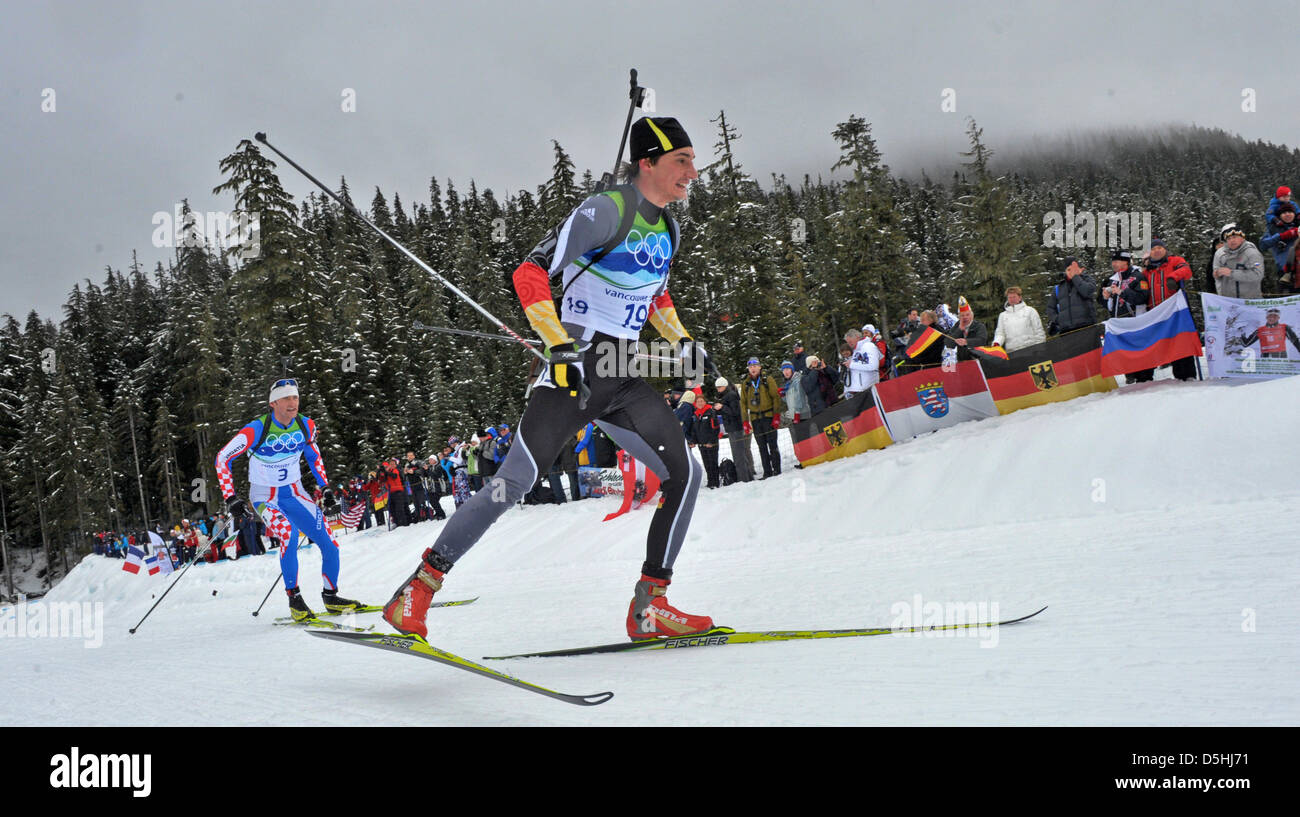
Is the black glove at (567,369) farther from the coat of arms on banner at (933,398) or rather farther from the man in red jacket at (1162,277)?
the man in red jacket at (1162,277)

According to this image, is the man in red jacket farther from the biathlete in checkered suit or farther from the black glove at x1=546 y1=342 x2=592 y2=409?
the biathlete in checkered suit

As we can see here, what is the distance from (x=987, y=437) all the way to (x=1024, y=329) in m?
3.11

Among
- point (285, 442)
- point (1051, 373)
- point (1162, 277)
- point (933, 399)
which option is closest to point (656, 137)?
point (285, 442)

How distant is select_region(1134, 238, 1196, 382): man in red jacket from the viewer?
10.5 metres

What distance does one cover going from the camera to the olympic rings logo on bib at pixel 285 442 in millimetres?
7145

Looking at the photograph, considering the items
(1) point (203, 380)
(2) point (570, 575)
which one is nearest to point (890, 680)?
(2) point (570, 575)

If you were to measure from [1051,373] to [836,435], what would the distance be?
312 cm

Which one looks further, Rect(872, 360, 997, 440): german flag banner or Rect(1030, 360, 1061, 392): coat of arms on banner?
Rect(872, 360, 997, 440): german flag banner

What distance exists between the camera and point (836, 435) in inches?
488

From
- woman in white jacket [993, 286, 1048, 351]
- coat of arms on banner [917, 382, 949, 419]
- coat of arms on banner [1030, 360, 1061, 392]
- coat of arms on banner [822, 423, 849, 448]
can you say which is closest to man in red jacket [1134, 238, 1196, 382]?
coat of arms on banner [1030, 360, 1061, 392]

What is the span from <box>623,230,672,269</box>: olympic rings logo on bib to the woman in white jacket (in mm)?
9472

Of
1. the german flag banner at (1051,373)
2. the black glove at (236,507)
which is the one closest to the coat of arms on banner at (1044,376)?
the german flag banner at (1051,373)

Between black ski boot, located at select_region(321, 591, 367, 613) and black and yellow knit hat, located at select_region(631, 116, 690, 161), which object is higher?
black and yellow knit hat, located at select_region(631, 116, 690, 161)

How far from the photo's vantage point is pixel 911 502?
30.1ft
